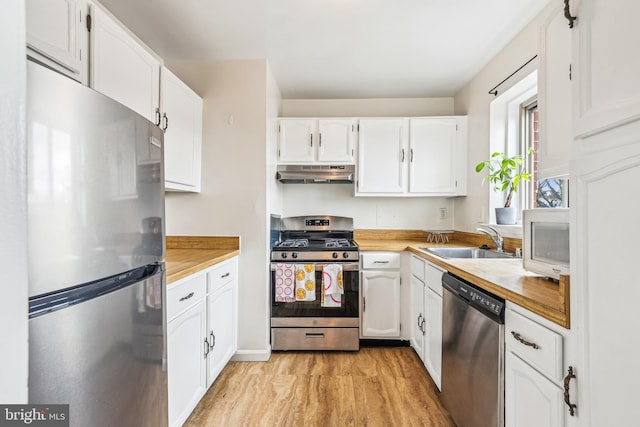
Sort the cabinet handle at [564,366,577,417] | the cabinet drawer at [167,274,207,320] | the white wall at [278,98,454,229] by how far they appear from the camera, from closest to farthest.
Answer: the cabinet handle at [564,366,577,417], the cabinet drawer at [167,274,207,320], the white wall at [278,98,454,229]

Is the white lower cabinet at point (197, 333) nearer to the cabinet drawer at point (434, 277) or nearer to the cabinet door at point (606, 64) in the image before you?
the cabinet drawer at point (434, 277)

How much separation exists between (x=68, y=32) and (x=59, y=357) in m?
1.23

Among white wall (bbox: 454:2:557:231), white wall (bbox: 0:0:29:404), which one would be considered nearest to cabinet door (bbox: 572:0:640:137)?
white wall (bbox: 0:0:29:404)

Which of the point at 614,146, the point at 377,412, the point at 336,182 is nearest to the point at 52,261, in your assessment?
the point at 614,146

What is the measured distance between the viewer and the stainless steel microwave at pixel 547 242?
119cm

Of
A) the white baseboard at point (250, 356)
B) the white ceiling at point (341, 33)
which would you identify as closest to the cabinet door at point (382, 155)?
the white ceiling at point (341, 33)

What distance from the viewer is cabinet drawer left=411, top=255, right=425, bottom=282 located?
232 cm

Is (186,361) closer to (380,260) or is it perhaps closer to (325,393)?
(325,393)

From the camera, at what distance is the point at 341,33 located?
2.07 metres

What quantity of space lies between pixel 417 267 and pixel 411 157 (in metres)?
1.11

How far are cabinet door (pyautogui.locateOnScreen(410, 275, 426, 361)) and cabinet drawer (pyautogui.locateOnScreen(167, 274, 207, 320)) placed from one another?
1.59m

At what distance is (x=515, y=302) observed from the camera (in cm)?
111

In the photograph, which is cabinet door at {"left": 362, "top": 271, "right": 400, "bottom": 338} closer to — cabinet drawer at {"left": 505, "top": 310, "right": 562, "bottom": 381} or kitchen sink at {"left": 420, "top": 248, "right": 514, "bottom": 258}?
kitchen sink at {"left": 420, "top": 248, "right": 514, "bottom": 258}

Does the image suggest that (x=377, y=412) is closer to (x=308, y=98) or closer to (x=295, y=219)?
(x=295, y=219)
